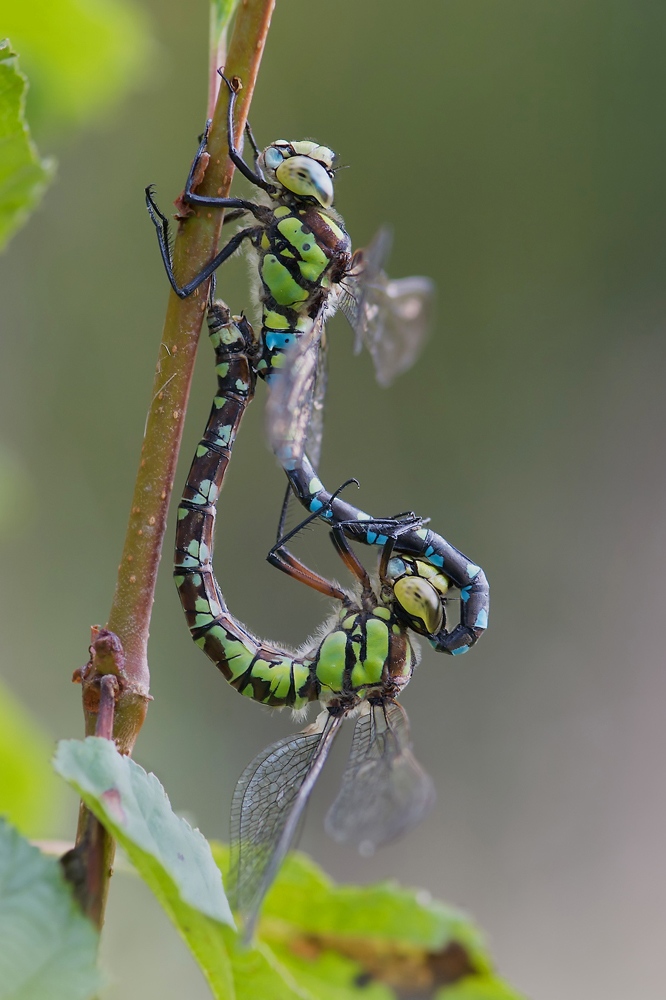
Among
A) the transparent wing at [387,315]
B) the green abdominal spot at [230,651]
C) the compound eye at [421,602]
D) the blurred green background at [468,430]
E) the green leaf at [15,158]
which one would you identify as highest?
the blurred green background at [468,430]

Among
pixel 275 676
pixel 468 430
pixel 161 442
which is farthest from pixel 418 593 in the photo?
pixel 468 430

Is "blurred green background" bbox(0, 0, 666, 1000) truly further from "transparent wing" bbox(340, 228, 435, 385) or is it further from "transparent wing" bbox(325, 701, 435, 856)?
"transparent wing" bbox(325, 701, 435, 856)

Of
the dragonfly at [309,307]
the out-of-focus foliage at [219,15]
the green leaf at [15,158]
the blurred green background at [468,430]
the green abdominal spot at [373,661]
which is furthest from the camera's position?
the blurred green background at [468,430]

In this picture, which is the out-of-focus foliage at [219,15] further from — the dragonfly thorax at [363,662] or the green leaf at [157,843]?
the dragonfly thorax at [363,662]

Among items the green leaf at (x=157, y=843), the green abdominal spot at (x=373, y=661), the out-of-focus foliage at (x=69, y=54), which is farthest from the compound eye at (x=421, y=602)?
the out-of-focus foliage at (x=69, y=54)

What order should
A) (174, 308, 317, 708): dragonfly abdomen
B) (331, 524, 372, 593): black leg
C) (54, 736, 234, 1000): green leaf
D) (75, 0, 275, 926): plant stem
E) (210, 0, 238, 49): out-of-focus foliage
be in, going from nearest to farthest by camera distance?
1. (54, 736, 234, 1000): green leaf
2. (75, 0, 275, 926): plant stem
3. (210, 0, 238, 49): out-of-focus foliage
4. (174, 308, 317, 708): dragonfly abdomen
5. (331, 524, 372, 593): black leg

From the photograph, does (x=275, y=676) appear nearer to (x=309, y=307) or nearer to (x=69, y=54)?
(x=309, y=307)

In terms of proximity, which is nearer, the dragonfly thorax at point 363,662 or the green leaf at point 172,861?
the green leaf at point 172,861

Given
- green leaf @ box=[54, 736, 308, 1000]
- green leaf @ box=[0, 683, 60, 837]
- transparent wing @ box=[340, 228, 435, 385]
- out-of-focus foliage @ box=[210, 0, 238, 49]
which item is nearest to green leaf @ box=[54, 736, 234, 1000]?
green leaf @ box=[54, 736, 308, 1000]
